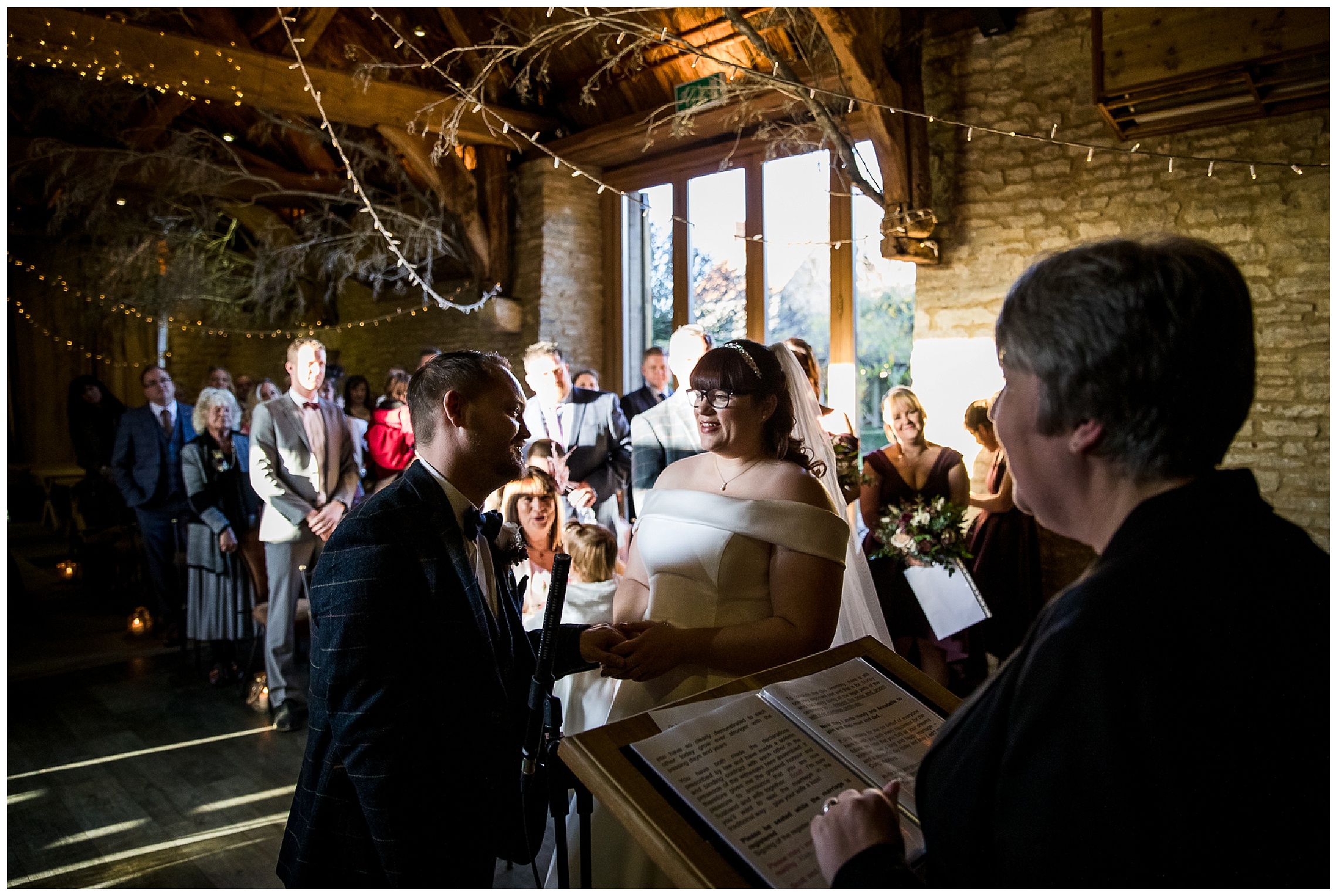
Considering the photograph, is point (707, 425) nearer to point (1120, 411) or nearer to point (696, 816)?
point (696, 816)

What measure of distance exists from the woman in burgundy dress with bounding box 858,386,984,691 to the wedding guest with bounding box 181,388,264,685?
354 cm

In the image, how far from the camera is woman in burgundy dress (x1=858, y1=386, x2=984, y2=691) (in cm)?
445

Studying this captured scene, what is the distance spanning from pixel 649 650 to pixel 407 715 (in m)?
0.54

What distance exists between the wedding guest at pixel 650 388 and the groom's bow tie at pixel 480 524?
12.8 feet

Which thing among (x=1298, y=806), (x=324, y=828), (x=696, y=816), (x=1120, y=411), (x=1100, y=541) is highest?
(x=1120, y=411)

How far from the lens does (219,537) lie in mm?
4816

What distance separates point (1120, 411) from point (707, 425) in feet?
4.57

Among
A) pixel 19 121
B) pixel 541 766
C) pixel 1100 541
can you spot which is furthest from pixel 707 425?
pixel 19 121

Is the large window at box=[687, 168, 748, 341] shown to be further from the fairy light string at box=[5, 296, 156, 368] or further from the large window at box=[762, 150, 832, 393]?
the fairy light string at box=[5, 296, 156, 368]

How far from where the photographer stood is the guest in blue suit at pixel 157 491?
557 cm

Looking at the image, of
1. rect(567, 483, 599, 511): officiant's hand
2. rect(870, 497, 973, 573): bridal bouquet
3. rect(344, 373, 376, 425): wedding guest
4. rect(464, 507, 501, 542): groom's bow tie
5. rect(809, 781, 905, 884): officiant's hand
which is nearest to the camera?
rect(809, 781, 905, 884): officiant's hand

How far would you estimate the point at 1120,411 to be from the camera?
870 millimetres

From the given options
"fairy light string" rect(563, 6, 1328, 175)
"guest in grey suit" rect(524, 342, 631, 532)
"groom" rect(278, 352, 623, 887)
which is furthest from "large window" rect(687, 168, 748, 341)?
"groom" rect(278, 352, 623, 887)

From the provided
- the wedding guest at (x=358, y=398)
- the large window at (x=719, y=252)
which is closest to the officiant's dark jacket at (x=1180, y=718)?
the large window at (x=719, y=252)
